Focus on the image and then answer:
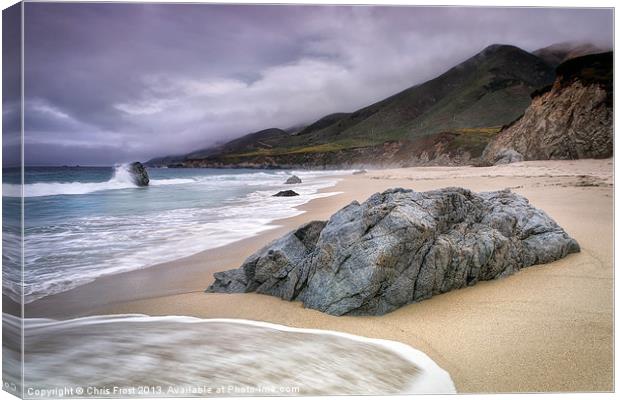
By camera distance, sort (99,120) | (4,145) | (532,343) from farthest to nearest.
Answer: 1. (99,120)
2. (4,145)
3. (532,343)

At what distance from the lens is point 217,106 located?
3.66 meters

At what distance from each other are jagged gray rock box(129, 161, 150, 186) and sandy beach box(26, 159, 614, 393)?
73 cm

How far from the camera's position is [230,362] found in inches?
118

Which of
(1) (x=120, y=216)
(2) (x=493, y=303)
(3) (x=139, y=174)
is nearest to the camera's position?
(2) (x=493, y=303)

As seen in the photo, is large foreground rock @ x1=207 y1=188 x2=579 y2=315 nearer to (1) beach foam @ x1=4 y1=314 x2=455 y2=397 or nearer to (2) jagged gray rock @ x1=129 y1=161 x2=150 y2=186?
(1) beach foam @ x1=4 y1=314 x2=455 y2=397

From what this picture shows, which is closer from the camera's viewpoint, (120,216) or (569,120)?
(120,216)

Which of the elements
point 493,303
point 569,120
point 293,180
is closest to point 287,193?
point 293,180

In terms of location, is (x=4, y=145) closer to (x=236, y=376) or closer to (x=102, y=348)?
(x=102, y=348)

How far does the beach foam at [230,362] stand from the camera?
9.71 feet

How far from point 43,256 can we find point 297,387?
1.99 meters

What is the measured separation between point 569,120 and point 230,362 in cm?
343

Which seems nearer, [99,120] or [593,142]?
[99,120]

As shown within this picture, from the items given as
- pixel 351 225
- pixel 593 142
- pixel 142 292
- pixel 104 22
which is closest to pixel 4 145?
pixel 104 22

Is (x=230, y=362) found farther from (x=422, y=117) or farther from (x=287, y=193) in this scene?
(x=422, y=117)
